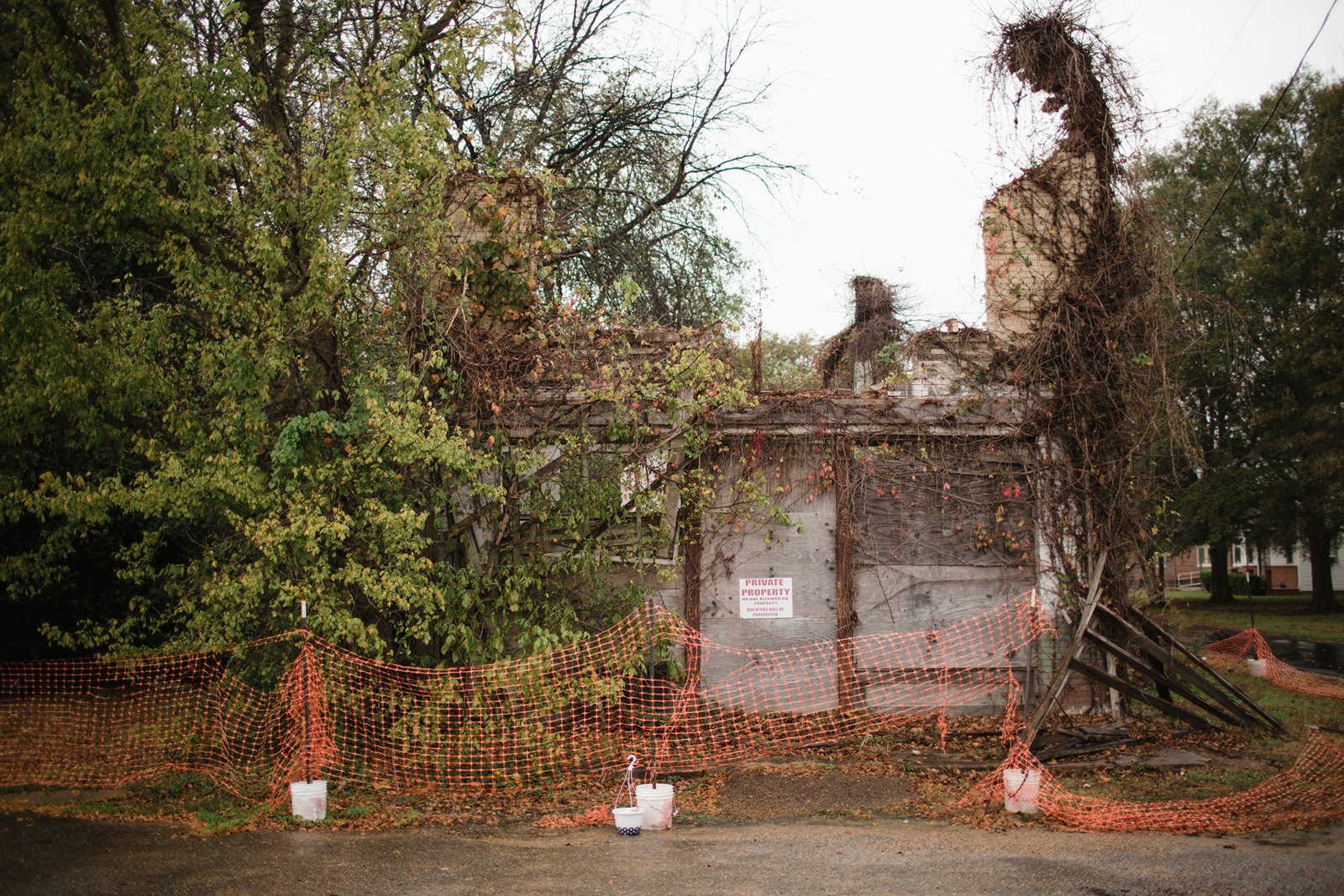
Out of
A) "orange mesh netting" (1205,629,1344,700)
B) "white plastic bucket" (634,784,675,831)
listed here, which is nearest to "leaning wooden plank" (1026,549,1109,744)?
"white plastic bucket" (634,784,675,831)

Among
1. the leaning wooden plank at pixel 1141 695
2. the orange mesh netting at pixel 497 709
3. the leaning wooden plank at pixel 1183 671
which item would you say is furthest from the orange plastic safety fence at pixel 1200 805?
the orange mesh netting at pixel 497 709

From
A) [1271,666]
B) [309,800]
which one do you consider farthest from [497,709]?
[1271,666]

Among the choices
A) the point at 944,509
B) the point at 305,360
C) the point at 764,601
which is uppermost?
the point at 305,360

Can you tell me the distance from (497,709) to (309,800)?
1844mm

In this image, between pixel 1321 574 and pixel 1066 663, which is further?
pixel 1321 574

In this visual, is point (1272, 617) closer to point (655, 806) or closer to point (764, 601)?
point (764, 601)

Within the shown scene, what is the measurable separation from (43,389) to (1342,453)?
2797 cm

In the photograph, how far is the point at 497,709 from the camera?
28.9 feet

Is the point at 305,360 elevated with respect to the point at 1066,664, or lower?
elevated

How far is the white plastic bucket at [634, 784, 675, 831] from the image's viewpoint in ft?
23.2

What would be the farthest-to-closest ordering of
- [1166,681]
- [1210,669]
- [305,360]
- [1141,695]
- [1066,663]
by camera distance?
1. [1166,681]
2. [1210,669]
3. [305,360]
4. [1141,695]
5. [1066,663]

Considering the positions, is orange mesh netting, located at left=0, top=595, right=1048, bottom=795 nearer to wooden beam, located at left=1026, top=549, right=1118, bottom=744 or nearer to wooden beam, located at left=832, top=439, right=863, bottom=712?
wooden beam, located at left=832, top=439, right=863, bottom=712

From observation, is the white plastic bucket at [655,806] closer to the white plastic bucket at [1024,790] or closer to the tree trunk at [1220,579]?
the white plastic bucket at [1024,790]

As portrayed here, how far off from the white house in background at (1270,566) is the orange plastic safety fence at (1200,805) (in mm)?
26505
